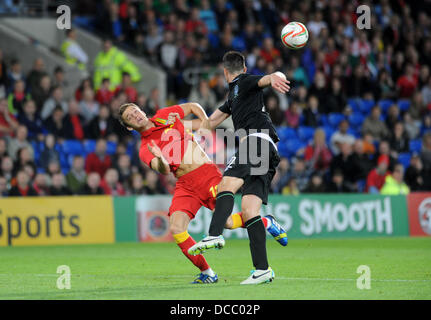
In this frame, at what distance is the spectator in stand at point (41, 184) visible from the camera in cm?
1620

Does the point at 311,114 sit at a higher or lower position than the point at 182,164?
higher

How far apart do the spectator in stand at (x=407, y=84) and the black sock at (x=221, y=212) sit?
1503 cm

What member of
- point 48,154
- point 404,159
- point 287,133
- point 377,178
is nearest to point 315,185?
point 377,178

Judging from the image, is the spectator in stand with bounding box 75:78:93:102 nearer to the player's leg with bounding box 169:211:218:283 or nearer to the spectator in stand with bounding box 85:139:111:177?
the spectator in stand with bounding box 85:139:111:177

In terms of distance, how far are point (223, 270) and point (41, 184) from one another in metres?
6.94

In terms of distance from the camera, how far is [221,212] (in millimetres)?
8383

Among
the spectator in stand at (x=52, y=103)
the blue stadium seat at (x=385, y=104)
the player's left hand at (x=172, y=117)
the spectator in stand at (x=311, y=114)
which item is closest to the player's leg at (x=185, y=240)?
the player's left hand at (x=172, y=117)

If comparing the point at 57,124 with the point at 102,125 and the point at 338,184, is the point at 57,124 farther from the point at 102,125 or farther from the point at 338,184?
the point at 338,184

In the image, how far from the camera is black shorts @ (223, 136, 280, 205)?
8.56 meters

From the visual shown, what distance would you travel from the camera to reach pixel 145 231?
16.5 metres

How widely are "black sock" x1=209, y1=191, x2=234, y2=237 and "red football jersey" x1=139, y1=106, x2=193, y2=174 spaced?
2.90 feet

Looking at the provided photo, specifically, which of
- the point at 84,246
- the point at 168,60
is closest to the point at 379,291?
the point at 84,246

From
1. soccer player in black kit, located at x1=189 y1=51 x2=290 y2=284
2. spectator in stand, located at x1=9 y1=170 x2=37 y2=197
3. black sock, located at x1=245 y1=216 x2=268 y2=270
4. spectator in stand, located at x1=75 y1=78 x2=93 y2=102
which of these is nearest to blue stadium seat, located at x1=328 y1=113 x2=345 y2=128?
spectator in stand, located at x1=75 y1=78 x2=93 y2=102
